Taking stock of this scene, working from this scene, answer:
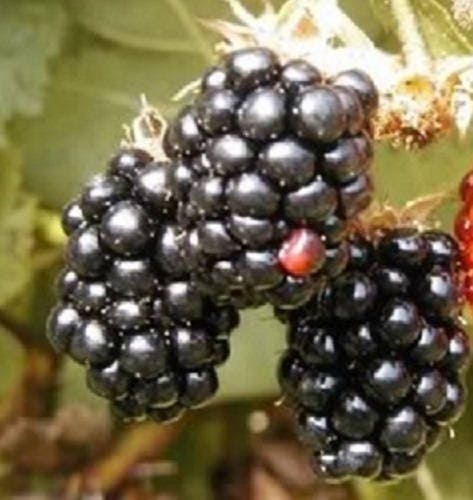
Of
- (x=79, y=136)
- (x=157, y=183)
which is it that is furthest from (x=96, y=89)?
(x=157, y=183)

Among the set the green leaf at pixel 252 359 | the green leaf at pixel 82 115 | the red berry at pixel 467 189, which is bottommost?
the green leaf at pixel 252 359

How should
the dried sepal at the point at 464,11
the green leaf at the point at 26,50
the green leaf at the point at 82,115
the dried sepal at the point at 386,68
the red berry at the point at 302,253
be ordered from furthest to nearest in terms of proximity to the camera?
the green leaf at the point at 82,115 → the green leaf at the point at 26,50 → the dried sepal at the point at 464,11 → the dried sepal at the point at 386,68 → the red berry at the point at 302,253

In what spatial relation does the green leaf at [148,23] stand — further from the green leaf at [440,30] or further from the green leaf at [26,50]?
the green leaf at [440,30]

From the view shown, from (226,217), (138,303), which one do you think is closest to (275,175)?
(226,217)

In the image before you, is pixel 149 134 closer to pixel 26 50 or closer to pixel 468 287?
pixel 468 287

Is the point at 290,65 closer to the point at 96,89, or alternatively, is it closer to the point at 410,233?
the point at 410,233

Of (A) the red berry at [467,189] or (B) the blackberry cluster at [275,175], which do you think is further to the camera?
(A) the red berry at [467,189]

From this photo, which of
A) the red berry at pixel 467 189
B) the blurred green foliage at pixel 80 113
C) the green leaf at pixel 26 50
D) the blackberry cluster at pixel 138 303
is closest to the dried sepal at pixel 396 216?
the red berry at pixel 467 189
